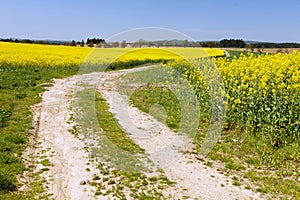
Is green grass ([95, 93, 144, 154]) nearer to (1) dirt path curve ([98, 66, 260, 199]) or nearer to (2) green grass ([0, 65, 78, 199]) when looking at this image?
(1) dirt path curve ([98, 66, 260, 199])

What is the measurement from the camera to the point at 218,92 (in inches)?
401

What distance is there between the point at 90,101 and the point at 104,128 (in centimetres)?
399

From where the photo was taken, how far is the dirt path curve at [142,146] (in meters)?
5.14

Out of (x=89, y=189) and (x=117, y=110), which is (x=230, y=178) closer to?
(x=89, y=189)

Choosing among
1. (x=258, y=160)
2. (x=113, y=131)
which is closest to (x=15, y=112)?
(x=113, y=131)

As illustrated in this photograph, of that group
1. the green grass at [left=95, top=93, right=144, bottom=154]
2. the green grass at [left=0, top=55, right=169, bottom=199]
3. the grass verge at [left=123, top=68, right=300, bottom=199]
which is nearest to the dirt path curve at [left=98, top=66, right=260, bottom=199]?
the green grass at [left=95, top=93, right=144, bottom=154]

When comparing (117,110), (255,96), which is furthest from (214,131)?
(117,110)

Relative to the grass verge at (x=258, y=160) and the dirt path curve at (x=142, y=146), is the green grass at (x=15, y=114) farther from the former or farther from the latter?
the grass verge at (x=258, y=160)

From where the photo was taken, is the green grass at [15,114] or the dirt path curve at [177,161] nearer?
the dirt path curve at [177,161]

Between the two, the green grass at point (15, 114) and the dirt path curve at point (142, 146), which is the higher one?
the green grass at point (15, 114)

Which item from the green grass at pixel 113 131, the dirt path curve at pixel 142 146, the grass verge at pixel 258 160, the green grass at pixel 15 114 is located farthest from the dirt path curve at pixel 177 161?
the green grass at pixel 15 114

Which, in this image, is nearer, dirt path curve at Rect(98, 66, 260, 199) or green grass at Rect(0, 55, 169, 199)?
dirt path curve at Rect(98, 66, 260, 199)

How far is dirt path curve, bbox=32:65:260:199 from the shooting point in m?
5.14

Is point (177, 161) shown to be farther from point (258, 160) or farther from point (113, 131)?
point (113, 131)
